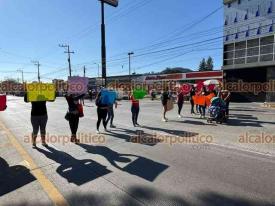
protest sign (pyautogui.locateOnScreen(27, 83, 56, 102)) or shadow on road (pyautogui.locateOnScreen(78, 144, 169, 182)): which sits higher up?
protest sign (pyautogui.locateOnScreen(27, 83, 56, 102))

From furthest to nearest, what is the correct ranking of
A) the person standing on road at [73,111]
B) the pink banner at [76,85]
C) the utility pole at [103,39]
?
the utility pole at [103,39] < the pink banner at [76,85] < the person standing on road at [73,111]

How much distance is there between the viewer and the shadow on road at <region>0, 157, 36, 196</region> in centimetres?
499

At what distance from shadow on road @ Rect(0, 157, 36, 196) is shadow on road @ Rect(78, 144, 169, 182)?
5.74 ft

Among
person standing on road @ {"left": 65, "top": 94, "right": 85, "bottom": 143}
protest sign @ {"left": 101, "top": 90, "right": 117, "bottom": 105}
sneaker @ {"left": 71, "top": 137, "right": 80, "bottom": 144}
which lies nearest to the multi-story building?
protest sign @ {"left": 101, "top": 90, "right": 117, "bottom": 105}

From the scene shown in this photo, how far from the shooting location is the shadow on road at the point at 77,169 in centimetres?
532

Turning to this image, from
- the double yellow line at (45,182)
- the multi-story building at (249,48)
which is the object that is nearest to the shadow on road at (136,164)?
the double yellow line at (45,182)

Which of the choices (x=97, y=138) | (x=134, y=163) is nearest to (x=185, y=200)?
(x=134, y=163)

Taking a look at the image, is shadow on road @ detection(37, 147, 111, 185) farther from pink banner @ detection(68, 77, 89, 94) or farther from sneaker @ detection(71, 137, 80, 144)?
pink banner @ detection(68, 77, 89, 94)

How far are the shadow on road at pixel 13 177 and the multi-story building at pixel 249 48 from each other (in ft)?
77.7

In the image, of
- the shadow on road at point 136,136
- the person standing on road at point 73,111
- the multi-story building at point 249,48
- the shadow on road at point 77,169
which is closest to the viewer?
the shadow on road at point 77,169

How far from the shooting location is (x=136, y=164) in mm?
6133

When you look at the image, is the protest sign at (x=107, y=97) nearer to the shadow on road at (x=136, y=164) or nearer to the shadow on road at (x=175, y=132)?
the shadow on road at (x=175, y=132)

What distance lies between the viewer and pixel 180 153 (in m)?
6.96

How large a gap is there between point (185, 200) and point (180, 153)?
109 inches
